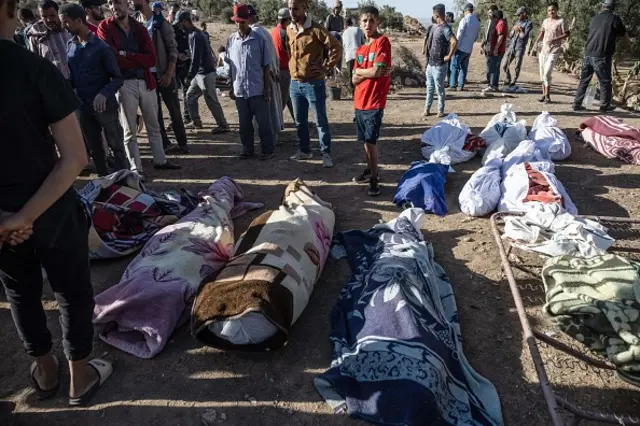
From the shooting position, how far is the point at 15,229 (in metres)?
1.67

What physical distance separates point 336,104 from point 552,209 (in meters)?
6.07

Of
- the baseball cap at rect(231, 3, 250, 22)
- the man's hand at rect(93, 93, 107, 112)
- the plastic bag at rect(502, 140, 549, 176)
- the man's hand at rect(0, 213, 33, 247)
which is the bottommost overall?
the plastic bag at rect(502, 140, 549, 176)

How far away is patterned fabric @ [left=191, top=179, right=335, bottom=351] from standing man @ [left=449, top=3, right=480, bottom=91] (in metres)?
7.29

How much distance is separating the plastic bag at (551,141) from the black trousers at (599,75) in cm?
211

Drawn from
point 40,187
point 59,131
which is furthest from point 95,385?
point 59,131

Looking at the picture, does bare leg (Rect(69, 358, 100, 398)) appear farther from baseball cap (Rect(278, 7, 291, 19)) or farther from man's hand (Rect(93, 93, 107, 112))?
baseball cap (Rect(278, 7, 291, 19))

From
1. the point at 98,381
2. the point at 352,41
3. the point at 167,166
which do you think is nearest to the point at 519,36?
the point at 352,41

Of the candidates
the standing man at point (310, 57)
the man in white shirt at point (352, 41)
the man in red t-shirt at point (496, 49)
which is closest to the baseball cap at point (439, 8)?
the man in white shirt at point (352, 41)

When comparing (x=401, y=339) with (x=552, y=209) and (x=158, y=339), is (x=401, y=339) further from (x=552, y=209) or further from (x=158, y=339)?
(x=552, y=209)

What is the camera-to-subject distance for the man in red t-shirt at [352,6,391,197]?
4.25 meters

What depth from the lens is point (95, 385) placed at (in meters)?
2.39

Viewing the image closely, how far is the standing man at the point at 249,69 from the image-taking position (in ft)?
17.2

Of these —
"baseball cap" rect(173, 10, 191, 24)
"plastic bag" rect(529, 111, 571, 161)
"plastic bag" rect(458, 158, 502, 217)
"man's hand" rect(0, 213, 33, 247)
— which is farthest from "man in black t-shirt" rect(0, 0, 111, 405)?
"baseball cap" rect(173, 10, 191, 24)

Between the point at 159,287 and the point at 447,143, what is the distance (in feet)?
13.7
